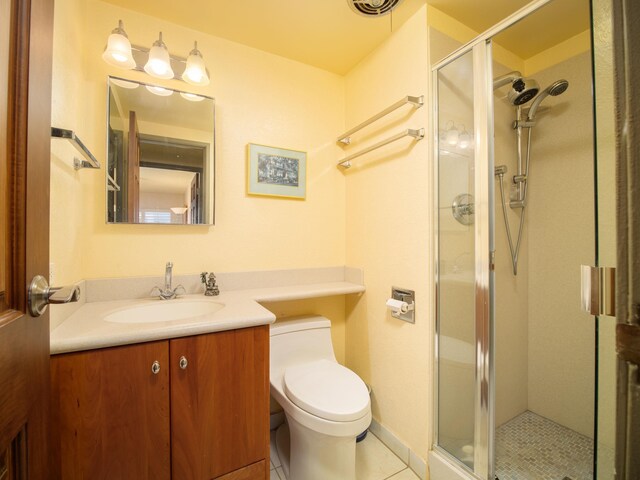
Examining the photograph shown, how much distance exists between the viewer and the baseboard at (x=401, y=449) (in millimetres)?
1301

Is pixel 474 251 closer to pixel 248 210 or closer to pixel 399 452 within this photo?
pixel 399 452

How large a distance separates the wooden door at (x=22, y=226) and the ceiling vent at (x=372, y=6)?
1.17 m

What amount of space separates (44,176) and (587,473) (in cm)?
238

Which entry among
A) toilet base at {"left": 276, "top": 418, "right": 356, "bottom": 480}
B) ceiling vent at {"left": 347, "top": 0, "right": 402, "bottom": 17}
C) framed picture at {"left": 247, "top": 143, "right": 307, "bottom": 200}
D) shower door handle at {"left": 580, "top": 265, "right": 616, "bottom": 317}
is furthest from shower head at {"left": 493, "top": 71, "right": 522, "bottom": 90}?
toilet base at {"left": 276, "top": 418, "right": 356, "bottom": 480}

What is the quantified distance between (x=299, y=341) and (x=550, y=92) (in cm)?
204

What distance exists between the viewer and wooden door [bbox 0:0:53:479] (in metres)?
0.43

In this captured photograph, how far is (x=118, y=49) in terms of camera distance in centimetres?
120

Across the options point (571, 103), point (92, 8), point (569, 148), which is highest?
point (92, 8)

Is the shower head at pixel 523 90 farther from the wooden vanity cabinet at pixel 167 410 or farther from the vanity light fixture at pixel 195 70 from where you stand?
the wooden vanity cabinet at pixel 167 410

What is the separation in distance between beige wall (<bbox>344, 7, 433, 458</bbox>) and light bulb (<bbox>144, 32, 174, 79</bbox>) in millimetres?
1135

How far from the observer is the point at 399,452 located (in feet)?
4.67

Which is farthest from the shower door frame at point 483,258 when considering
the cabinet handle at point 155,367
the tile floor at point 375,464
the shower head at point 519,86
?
the cabinet handle at point 155,367

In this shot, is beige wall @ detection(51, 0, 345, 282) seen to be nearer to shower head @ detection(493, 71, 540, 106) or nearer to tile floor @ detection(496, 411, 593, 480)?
shower head @ detection(493, 71, 540, 106)

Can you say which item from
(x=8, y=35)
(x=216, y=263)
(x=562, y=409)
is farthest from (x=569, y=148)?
(x=8, y=35)
